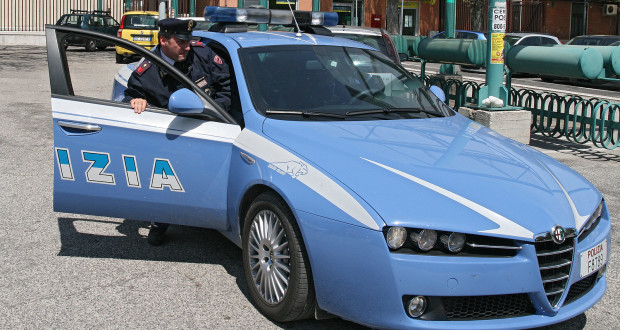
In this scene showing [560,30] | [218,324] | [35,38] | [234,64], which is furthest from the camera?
[560,30]

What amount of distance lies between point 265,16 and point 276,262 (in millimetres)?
3349

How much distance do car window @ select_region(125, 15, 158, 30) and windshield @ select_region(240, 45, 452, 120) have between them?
21.6m

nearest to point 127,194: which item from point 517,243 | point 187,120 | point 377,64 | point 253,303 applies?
point 187,120

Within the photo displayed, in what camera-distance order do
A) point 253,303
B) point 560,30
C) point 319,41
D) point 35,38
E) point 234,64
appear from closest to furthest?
point 253,303 < point 234,64 < point 319,41 < point 35,38 < point 560,30

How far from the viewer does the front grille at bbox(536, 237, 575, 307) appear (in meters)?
3.51

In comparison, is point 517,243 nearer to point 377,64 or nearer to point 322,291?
point 322,291

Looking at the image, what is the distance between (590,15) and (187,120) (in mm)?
43114

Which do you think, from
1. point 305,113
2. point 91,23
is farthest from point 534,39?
point 305,113

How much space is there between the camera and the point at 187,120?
4586mm

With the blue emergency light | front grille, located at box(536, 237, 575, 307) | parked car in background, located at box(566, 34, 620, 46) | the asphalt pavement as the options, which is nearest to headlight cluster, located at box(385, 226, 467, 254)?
front grille, located at box(536, 237, 575, 307)

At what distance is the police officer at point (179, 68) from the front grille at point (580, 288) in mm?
2476

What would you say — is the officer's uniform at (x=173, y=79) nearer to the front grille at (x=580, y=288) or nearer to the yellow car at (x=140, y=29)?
the front grille at (x=580, y=288)

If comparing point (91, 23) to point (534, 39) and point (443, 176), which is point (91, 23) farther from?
point (443, 176)

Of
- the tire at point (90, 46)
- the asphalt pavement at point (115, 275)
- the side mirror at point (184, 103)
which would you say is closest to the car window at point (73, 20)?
the tire at point (90, 46)
